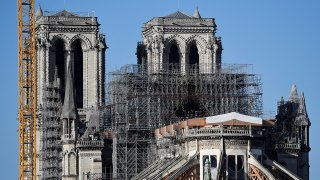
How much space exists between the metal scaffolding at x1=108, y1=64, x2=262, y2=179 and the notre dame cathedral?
0.11 m

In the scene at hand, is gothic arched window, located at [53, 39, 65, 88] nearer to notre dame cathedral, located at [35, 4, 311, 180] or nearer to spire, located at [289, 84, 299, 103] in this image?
notre dame cathedral, located at [35, 4, 311, 180]

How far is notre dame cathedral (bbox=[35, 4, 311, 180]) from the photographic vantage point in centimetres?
15350

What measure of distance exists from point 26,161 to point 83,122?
8.86 meters

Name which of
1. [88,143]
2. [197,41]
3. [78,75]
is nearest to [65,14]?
[78,75]

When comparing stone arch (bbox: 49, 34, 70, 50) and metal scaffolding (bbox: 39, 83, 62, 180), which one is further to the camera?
stone arch (bbox: 49, 34, 70, 50)

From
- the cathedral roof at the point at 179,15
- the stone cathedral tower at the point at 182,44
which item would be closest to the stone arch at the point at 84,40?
the stone cathedral tower at the point at 182,44

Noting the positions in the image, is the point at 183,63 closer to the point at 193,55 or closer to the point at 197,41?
the point at 197,41

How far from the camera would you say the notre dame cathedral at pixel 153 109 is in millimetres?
153500

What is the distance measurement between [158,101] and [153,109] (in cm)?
106

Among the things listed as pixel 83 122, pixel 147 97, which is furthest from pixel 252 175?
pixel 83 122

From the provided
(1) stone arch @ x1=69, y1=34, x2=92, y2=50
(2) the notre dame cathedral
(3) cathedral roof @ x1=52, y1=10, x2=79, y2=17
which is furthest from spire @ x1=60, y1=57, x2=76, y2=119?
(3) cathedral roof @ x1=52, y1=10, x2=79, y2=17

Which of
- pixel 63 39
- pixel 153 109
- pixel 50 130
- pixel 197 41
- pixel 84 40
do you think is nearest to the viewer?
pixel 153 109

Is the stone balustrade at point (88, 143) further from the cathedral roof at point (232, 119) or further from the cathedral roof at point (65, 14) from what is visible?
the cathedral roof at point (232, 119)

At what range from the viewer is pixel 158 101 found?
177 meters
